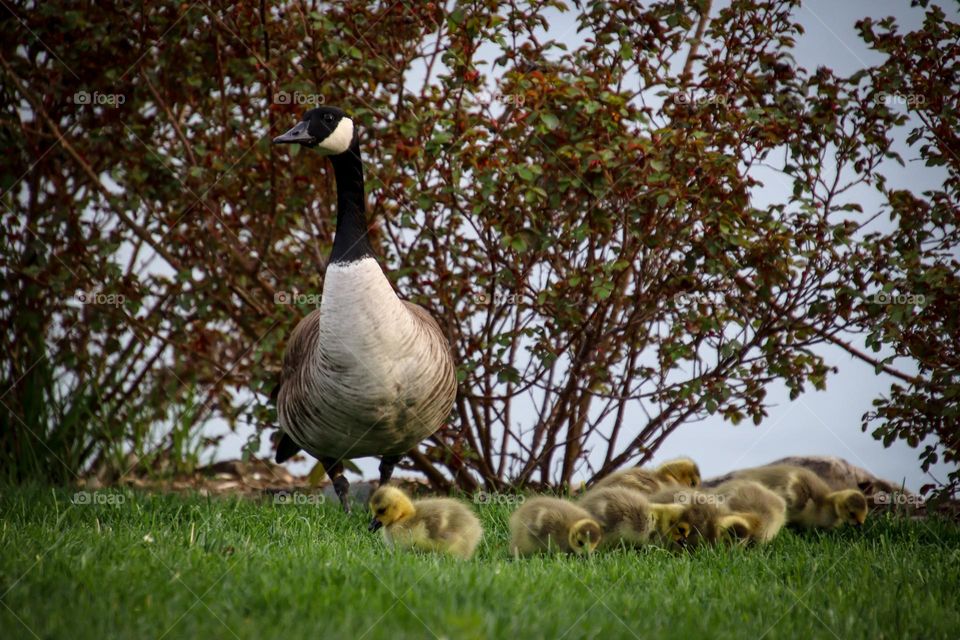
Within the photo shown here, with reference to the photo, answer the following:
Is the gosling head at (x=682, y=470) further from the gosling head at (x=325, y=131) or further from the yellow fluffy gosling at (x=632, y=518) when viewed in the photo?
the gosling head at (x=325, y=131)

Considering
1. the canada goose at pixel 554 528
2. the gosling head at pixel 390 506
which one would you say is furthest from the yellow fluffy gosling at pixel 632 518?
the gosling head at pixel 390 506

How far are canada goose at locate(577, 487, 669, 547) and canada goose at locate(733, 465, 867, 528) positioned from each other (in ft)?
4.00

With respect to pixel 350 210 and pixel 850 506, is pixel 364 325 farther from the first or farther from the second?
pixel 850 506

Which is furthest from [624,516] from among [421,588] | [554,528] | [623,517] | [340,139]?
[340,139]

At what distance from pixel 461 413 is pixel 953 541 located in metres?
3.71

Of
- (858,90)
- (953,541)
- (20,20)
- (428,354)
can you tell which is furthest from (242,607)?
(20,20)

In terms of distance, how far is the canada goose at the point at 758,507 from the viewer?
5309 millimetres

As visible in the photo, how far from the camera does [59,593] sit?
12.3ft

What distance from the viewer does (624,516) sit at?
5.18 metres

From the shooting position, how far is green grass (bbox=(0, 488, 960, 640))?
3.46 metres

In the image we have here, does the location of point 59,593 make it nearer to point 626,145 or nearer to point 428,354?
point 428,354

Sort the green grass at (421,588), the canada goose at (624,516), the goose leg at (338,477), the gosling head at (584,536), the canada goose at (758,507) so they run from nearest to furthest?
the green grass at (421,588)
the gosling head at (584,536)
the canada goose at (624,516)
the canada goose at (758,507)
the goose leg at (338,477)

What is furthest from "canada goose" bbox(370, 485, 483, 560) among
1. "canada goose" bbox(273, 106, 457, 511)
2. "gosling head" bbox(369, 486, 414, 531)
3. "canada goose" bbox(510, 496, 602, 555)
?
"canada goose" bbox(273, 106, 457, 511)

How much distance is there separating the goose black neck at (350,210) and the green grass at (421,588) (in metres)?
1.78
